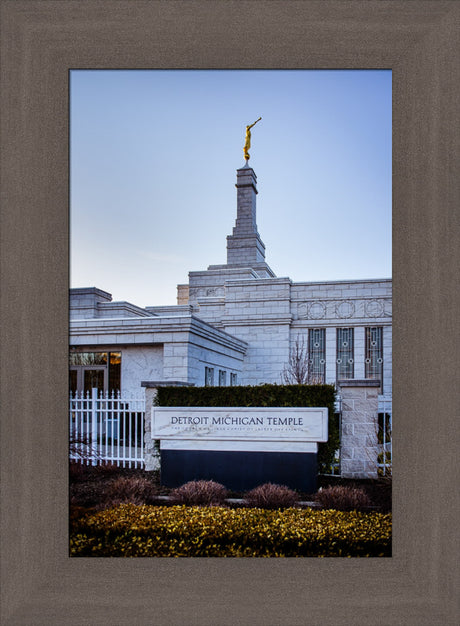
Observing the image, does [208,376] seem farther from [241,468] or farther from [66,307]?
[66,307]

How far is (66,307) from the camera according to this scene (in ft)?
12.4

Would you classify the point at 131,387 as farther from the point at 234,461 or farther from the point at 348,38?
the point at 348,38

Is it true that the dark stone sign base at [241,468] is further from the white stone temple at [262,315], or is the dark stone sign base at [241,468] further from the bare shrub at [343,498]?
the white stone temple at [262,315]

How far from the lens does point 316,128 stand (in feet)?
21.7

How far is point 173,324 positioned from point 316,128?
14.3 feet

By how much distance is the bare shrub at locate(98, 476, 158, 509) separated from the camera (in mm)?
5368

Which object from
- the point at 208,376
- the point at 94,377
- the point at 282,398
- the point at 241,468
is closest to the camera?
the point at 241,468

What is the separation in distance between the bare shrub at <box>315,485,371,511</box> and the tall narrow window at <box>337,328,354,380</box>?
9953 millimetres

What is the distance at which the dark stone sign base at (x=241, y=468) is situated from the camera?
5723 millimetres

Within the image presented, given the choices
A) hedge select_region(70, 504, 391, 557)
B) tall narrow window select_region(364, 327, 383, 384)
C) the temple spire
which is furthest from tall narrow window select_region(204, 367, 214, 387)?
the temple spire

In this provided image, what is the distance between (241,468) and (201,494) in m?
0.55

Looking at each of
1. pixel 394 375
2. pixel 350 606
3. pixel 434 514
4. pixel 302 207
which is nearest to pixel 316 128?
pixel 302 207

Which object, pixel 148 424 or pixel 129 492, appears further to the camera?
pixel 148 424

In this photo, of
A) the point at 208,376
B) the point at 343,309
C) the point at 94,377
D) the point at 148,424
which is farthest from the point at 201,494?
the point at 343,309
